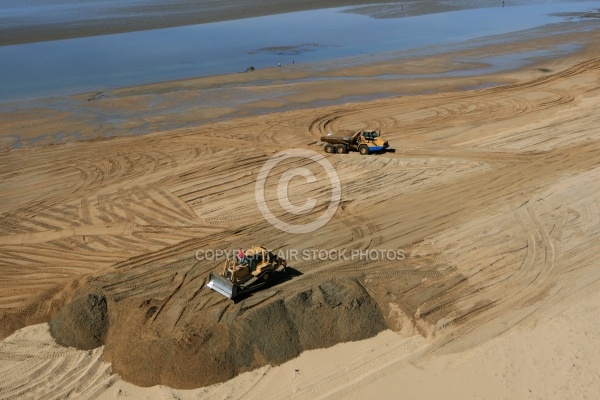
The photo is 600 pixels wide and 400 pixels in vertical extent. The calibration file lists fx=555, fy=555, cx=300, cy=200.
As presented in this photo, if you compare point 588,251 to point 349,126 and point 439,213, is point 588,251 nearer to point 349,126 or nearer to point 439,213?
point 439,213

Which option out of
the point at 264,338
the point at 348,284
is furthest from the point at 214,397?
the point at 348,284

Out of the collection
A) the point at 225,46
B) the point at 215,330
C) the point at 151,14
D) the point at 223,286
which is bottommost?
the point at 215,330

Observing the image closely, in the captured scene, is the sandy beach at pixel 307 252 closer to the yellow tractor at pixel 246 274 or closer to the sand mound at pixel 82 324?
the sand mound at pixel 82 324

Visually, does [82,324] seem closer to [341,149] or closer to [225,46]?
[341,149]

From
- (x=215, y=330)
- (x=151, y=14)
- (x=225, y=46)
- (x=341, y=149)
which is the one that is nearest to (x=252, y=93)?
(x=341, y=149)

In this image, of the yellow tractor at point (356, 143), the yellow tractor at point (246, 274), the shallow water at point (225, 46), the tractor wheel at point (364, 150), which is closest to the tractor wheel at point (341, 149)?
the yellow tractor at point (356, 143)

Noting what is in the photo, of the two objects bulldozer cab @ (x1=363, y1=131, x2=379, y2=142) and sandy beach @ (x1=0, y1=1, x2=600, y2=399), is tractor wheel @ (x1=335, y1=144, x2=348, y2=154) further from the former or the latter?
bulldozer cab @ (x1=363, y1=131, x2=379, y2=142)

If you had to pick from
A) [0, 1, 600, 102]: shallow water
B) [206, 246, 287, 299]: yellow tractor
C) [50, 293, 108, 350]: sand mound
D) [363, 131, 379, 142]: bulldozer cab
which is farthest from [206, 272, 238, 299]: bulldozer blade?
[0, 1, 600, 102]: shallow water
